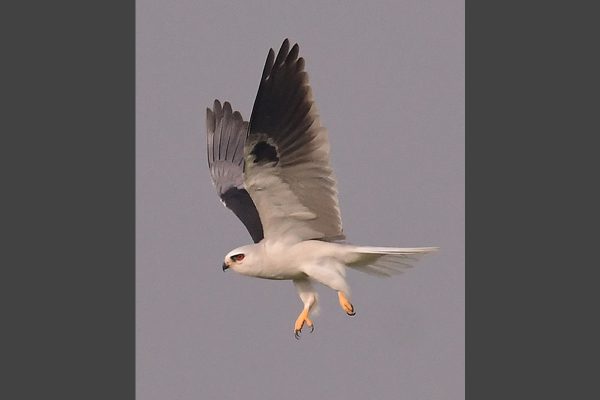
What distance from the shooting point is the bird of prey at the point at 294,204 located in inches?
283

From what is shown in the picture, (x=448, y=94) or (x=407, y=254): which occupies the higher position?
(x=448, y=94)

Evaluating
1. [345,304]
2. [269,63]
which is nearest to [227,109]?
[269,63]

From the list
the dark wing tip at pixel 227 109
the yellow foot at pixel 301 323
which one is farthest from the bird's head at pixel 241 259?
the dark wing tip at pixel 227 109

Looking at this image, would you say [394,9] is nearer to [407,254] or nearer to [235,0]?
[235,0]

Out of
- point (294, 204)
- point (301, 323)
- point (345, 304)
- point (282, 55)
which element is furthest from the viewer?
point (301, 323)

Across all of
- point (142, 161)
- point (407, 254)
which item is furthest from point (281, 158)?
point (142, 161)

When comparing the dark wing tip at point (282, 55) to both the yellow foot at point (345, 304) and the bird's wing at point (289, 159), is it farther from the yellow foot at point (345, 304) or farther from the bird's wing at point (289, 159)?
the yellow foot at point (345, 304)

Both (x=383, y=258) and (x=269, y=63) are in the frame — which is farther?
(x=383, y=258)

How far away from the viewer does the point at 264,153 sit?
7.32 meters

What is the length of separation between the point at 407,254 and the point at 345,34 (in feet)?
4.65

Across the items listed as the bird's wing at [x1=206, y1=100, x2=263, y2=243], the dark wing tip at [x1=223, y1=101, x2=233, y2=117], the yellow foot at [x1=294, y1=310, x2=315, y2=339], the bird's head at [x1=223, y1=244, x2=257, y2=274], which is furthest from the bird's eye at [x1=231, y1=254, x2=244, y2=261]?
the dark wing tip at [x1=223, y1=101, x2=233, y2=117]

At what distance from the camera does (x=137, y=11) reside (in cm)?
852

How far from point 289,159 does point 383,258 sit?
88 centimetres

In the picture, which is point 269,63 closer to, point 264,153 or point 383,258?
point 264,153
